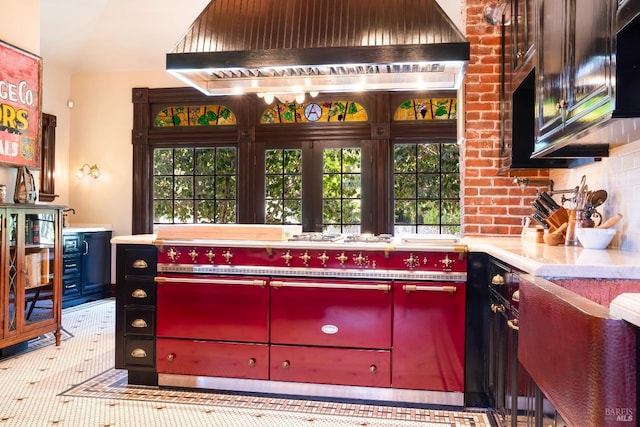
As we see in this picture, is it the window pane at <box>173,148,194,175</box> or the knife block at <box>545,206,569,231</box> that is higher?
the window pane at <box>173,148,194,175</box>

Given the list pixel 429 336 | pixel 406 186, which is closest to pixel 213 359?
pixel 429 336

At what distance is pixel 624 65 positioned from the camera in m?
1.55

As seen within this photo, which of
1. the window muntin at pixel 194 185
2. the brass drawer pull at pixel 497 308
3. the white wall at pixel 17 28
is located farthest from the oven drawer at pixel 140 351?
the window muntin at pixel 194 185

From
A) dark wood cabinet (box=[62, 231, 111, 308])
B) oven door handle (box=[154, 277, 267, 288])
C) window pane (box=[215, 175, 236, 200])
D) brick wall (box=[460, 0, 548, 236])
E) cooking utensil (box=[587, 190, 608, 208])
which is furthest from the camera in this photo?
window pane (box=[215, 175, 236, 200])

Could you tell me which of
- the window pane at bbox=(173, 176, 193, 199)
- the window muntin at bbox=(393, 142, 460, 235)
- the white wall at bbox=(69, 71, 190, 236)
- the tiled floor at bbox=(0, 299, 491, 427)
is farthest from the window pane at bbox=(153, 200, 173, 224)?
the tiled floor at bbox=(0, 299, 491, 427)

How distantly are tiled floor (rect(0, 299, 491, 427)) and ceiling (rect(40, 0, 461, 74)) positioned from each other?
4171mm

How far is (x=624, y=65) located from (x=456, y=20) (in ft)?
15.5

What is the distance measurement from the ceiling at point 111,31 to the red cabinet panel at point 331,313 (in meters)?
4.22

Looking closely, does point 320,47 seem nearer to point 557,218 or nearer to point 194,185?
point 557,218

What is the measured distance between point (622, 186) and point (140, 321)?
2.83 metres

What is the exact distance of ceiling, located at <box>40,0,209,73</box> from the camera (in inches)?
237

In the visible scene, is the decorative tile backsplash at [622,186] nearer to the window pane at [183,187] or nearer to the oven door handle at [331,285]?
the oven door handle at [331,285]

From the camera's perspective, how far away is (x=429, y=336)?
2998mm

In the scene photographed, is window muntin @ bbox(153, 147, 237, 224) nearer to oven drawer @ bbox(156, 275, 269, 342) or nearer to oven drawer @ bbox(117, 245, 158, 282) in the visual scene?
oven drawer @ bbox(117, 245, 158, 282)
